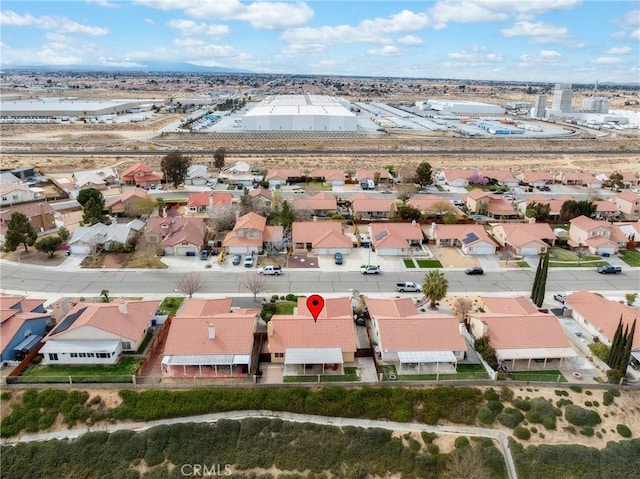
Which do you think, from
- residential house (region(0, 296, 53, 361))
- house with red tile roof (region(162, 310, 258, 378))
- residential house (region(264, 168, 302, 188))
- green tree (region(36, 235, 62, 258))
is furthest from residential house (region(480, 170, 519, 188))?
residential house (region(0, 296, 53, 361))

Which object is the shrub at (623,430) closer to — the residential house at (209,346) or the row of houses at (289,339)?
the row of houses at (289,339)

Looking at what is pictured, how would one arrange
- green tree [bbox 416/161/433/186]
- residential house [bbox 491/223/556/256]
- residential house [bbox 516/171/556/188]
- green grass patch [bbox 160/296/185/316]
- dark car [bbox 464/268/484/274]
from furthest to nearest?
1. residential house [bbox 516/171/556/188]
2. green tree [bbox 416/161/433/186]
3. residential house [bbox 491/223/556/256]
4. dark car [bbox 464/268/484/274]
5. green grass patch [bbox 160/296/185/316]

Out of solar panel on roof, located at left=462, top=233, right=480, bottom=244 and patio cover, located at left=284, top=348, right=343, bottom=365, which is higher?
solar panel on roof, located at left=462, top=233, right=480, bottom=244

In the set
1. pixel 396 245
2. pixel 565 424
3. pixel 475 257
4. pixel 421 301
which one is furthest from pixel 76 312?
pixel 475 257

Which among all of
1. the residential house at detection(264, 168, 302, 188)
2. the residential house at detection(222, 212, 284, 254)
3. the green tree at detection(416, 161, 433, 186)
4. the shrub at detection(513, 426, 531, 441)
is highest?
the green tree at detection(416, 161, 433, 186)

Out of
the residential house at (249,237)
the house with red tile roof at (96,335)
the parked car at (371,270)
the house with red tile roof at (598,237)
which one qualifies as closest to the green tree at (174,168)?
the residential house at (249,237)

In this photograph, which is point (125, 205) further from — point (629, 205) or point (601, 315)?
point (629, 205)

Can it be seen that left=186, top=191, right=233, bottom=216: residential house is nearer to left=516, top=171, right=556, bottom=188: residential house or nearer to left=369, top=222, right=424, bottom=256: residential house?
left=369, top=222, right=424, bottom=256: residential house
